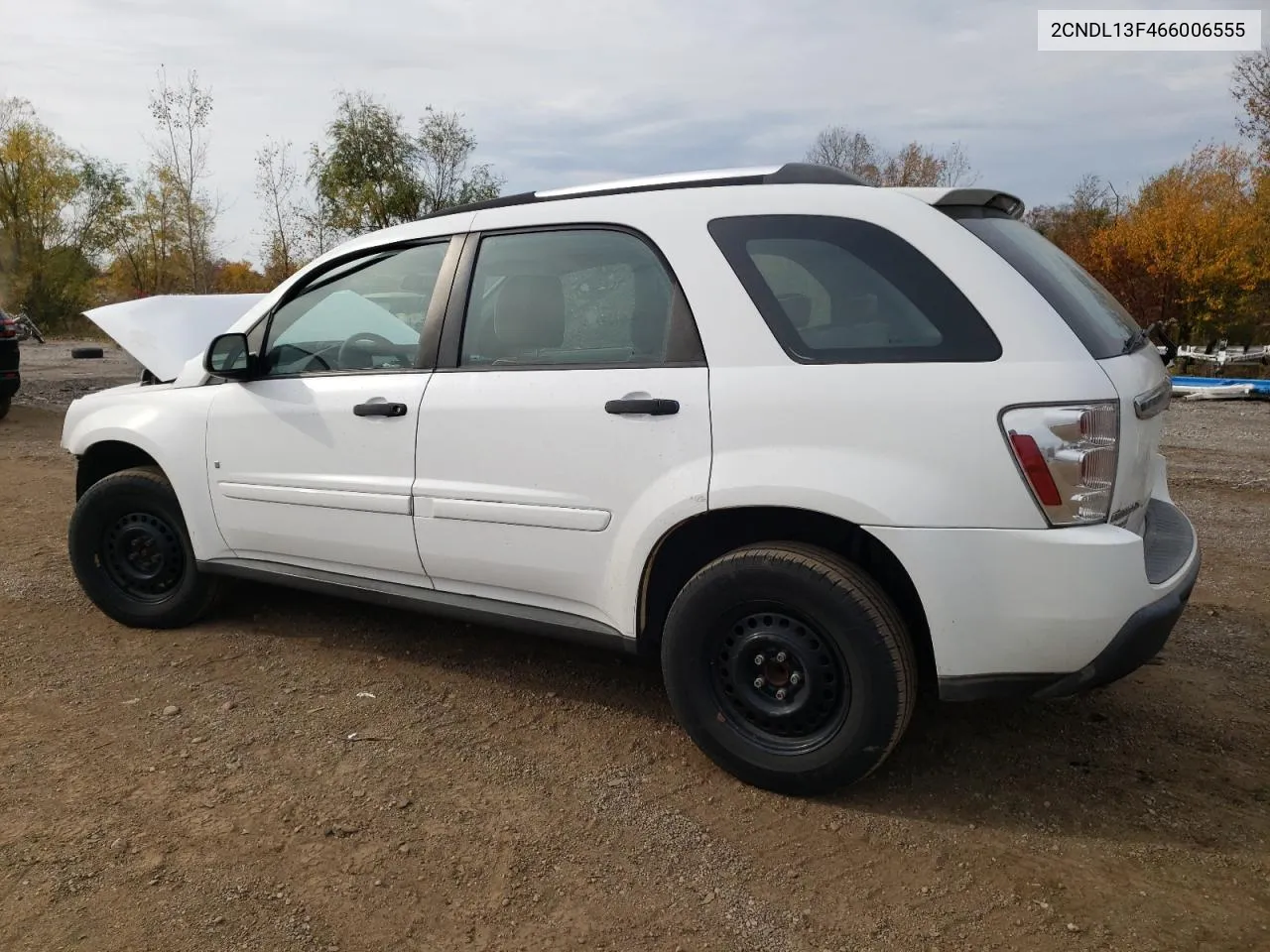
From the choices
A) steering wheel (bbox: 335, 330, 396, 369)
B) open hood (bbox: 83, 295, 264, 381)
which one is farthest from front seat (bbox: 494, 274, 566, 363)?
open hood (bbox: 83, 295, 264, 381)

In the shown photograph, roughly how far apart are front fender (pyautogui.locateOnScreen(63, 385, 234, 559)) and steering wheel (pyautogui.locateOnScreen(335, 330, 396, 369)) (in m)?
0.67

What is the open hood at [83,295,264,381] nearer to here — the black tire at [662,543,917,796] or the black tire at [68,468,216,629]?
the black tire at [68,468,216,629]

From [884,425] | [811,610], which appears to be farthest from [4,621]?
[884,425]

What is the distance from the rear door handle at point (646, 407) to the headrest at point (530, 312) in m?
0.41

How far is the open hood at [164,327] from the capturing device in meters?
4.39

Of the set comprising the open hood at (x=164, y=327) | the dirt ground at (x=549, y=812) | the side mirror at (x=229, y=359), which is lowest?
the dirt ground at (x=549, y=812)

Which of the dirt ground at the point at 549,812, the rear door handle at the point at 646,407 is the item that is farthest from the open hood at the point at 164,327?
the rear door handle at the point at 646,407

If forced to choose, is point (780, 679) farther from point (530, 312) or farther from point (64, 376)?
point (64, 376)

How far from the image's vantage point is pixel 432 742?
3189mm

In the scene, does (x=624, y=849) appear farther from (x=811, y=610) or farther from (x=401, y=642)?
(x=401, y=642)

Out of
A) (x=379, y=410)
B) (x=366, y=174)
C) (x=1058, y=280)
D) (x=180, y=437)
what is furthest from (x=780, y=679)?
(x=366, y=174)

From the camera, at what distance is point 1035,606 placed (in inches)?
96.0

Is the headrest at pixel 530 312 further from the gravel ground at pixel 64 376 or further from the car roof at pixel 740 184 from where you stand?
the gravel ground at pixel 64 376

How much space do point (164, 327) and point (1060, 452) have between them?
13.2ft
